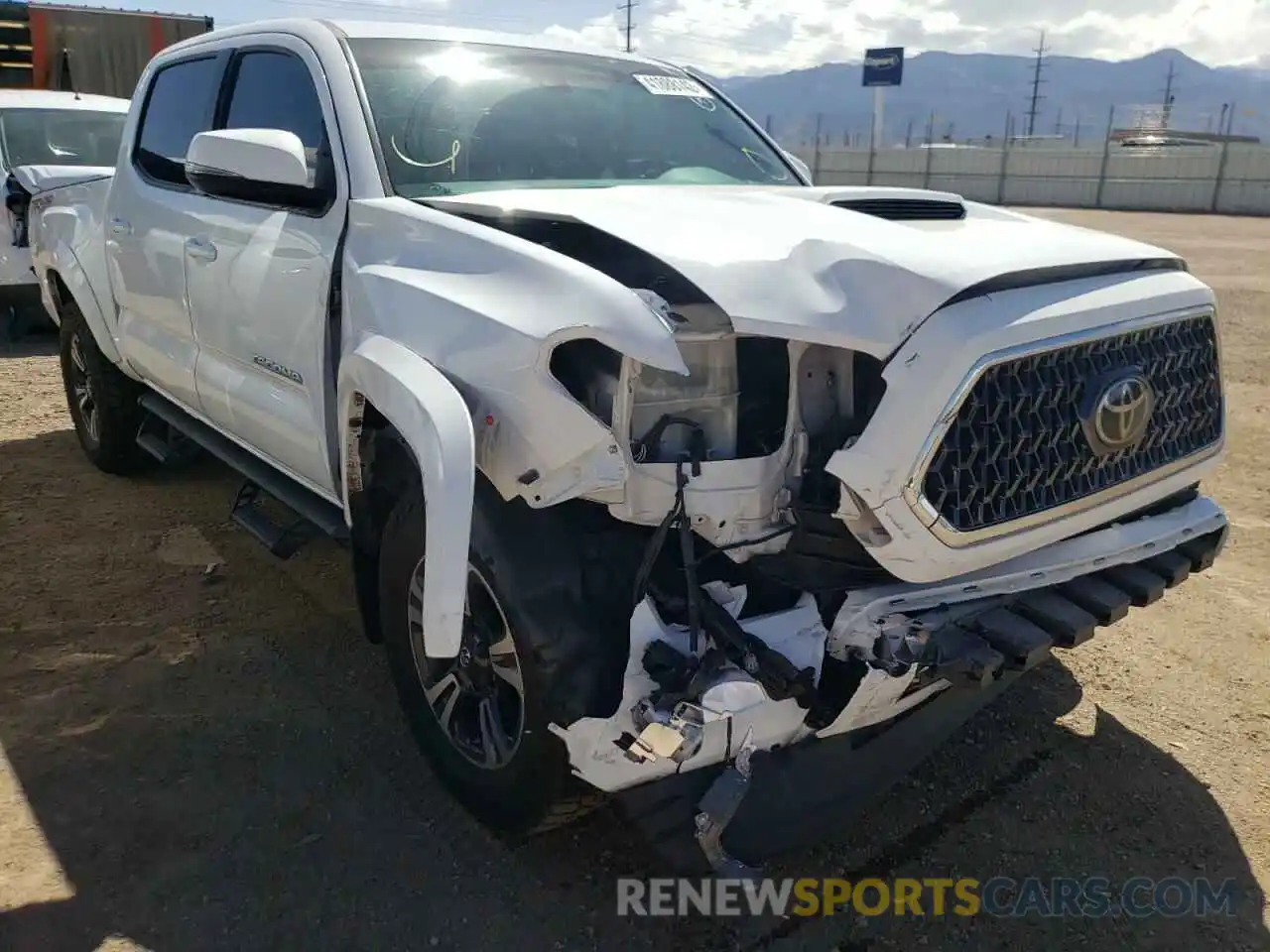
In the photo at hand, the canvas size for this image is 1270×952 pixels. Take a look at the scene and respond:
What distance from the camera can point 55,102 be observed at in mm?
9156

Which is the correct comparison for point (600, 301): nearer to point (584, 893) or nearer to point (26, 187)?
point (584, 893)

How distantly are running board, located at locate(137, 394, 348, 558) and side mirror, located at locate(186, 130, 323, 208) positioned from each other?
0.96 metres

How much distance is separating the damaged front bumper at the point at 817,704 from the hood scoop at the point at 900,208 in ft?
3.17

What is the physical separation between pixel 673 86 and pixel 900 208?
1.45 meters

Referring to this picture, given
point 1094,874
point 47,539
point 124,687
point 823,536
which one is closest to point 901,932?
point 1094,874

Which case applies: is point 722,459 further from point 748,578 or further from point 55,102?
point 55,102

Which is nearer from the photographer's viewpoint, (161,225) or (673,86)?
(673,86)

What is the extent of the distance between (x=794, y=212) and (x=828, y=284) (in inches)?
21.9

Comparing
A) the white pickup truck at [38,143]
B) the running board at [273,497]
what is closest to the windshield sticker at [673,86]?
the running board at [273,497]

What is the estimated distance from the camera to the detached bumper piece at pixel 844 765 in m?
2.27

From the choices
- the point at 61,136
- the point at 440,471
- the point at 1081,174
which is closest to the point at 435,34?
the point at 440,471

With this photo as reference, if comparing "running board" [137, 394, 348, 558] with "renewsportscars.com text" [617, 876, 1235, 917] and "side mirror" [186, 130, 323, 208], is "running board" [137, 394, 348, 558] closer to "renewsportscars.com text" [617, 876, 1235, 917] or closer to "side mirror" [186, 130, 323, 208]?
"side mirror" [186, 130, 323, 208]

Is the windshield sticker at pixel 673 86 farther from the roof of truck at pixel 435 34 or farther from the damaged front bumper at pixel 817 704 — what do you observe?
the damaged front bumper at pixel 817 704

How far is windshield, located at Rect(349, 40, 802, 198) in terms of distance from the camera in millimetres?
3172
